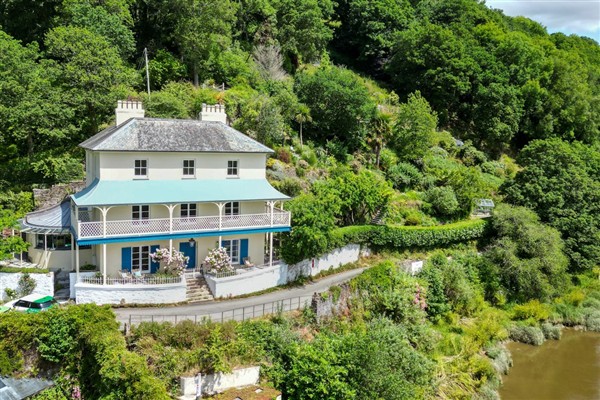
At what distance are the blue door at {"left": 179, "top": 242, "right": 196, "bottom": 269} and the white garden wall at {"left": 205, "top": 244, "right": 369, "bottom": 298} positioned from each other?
1.62 metres

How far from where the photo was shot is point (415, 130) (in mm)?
46188

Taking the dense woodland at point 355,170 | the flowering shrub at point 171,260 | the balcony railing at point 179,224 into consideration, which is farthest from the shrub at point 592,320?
the flowering shrub at point 171,260

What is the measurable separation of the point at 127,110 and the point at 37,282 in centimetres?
1032

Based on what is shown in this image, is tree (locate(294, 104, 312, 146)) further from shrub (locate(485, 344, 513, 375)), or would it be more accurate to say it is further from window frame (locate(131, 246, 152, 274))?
shrub (locate(485, 344, 513, 375))

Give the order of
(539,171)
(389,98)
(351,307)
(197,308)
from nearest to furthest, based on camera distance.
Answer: (197,308) < (351,307) < (539,171) < (389,98)

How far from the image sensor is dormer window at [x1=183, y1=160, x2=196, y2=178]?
2672 cm

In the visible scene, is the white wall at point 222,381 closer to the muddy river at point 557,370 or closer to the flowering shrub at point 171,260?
the flowering shrub at point 171,260

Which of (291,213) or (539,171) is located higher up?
(539,171)

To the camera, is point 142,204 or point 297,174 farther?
point 297,174

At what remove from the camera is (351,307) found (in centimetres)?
Answer: 2616

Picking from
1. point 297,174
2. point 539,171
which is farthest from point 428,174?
point 297,174

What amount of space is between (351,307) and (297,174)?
14.3 m

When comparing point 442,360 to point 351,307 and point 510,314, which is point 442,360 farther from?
point 510,314

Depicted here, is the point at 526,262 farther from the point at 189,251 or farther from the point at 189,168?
the point at 189,168
